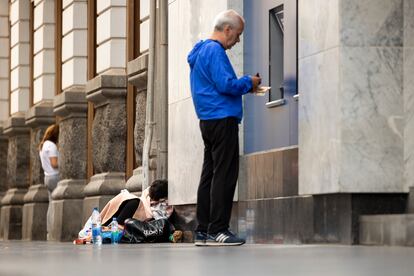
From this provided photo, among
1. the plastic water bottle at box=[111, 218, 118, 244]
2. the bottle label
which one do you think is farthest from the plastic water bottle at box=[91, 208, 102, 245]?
the plastic water bottle at box=[111, 218, 118, 244]

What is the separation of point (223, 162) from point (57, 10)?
42.3 ft

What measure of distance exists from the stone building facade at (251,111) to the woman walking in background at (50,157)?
196mm

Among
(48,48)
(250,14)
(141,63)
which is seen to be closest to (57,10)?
(48,48)

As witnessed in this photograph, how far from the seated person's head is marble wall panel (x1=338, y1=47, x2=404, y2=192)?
16.9ft

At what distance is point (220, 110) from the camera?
11.5 meters

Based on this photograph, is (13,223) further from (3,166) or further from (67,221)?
(67,221)

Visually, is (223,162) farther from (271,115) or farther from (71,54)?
(71,54)

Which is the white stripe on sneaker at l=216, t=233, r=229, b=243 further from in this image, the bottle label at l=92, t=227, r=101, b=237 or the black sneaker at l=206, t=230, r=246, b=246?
the bottle label at l=92, t=227, r=101, b=237

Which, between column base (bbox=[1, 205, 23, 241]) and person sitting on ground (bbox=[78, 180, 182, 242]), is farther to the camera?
column base (bbox=[1, 205, 23, 241])

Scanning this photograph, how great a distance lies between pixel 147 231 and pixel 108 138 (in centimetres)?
484

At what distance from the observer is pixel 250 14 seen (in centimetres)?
1392

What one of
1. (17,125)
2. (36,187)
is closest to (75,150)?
(36,187)

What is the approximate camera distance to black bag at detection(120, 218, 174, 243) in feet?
49.5

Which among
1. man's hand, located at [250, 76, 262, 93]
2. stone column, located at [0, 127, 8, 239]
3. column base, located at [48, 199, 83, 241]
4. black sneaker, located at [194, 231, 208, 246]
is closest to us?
man's hand, located at [250, 76, 262, 93]
